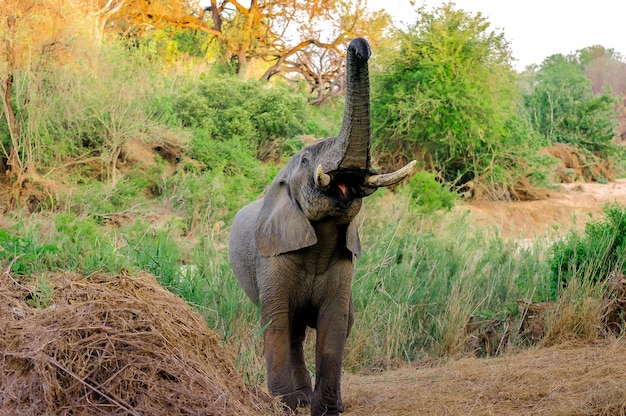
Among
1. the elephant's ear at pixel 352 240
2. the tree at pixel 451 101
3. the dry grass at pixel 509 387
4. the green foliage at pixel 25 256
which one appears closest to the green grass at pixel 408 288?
the green foliage at pixel 25 256

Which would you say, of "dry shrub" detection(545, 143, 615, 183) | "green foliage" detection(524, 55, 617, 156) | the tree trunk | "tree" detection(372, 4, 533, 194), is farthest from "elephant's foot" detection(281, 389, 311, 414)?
"green foliage" detection(524, 55, 617, 156)

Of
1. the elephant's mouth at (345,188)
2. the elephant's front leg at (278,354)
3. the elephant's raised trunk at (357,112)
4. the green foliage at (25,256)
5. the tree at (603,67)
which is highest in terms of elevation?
the tree at (603,67)

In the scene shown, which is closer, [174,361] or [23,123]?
[174,361]

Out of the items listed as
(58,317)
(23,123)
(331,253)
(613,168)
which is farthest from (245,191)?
(613,168)

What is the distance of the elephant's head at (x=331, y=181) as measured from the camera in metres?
4.99

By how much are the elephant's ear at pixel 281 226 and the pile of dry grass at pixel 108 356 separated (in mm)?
1503

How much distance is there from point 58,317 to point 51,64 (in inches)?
479

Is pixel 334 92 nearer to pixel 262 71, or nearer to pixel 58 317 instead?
pixel 262 71

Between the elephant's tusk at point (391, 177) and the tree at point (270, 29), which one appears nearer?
the elephant's tusk at point (391, 177)

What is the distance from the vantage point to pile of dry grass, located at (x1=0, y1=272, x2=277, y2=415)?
369cm

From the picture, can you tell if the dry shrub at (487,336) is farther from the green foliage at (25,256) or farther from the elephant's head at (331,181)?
the green foliage at (25,256)

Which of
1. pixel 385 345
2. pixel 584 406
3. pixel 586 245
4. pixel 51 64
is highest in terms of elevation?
pixel 51 64

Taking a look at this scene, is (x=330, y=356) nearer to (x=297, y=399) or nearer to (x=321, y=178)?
(x=297, y=399)

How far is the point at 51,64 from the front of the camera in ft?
50.0
